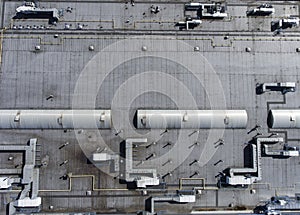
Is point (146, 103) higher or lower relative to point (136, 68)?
lower

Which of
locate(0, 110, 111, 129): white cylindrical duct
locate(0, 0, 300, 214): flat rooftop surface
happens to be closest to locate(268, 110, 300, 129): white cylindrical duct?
locate(0, 0, 300, 214): flat rooftop surface

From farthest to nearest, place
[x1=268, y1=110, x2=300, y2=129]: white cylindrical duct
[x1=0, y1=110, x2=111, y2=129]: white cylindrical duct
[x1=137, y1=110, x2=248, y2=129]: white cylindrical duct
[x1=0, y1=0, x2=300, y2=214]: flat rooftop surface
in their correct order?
1. [x1=268, y1=110, x2=300, y2=129]: white cylindrical duct
2. [x1=137, y1=110, x2=248, y2=129]: white cylindrical duct
3. [x1=0, y1=0, x2=300, y2=214]: flat rooftop surface
4. [x1=0, y1=110, x2=111, y2=129]: white cylindrical duct

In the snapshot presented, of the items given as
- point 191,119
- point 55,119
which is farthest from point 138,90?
point 55,119

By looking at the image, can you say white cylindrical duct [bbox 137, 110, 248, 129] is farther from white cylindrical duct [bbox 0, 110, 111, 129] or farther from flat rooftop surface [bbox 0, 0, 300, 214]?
white cylindrical duct [bbox 0, 110, 111, 129]

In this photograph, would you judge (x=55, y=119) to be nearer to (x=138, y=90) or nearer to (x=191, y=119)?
(x=138, y=90)

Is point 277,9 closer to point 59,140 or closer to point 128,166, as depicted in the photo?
point 128,166

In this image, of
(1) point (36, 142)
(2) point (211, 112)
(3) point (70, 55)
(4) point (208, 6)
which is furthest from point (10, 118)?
(4) point (208, 6)
